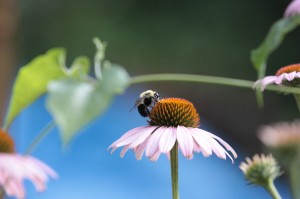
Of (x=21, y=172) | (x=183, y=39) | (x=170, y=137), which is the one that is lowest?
(x=21, y=172)

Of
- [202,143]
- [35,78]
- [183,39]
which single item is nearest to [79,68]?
[35,78]

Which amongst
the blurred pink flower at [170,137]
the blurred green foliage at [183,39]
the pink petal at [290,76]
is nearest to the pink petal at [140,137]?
the blurred pink flower at [170,137]

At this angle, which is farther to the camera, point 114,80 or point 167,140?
point 167,140

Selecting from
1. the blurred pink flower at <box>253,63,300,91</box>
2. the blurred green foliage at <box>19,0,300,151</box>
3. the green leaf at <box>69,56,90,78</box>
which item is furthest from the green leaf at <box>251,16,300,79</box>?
the blurred green foliage at <box>19,0,300,151</box>

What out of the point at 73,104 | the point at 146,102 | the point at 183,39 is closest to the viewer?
the point at 73,104

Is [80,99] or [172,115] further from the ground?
[172,115]

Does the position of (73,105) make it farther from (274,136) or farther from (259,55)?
(274,136)

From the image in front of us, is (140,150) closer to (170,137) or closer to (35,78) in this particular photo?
(170,137)

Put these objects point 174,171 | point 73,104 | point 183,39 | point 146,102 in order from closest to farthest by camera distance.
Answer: point 73,104
point 174,171
point 146,102
point 183,39
